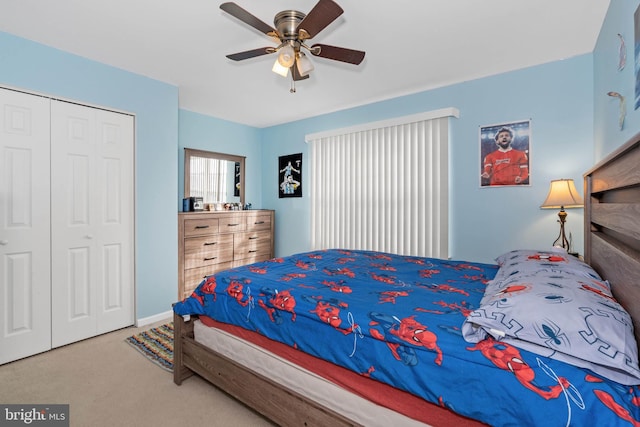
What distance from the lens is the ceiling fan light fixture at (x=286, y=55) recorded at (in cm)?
207

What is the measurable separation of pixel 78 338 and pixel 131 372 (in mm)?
913

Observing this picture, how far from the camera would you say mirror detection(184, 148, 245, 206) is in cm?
439

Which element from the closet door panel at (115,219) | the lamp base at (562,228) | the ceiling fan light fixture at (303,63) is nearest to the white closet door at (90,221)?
the closet door panel at (115,219)

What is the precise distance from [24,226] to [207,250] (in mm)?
1847

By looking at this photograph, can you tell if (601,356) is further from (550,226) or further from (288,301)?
(550,226)

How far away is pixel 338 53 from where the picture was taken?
7.09ft

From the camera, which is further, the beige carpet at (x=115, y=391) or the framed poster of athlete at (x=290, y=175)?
the framed poster of athlete at (x=290, y=175)

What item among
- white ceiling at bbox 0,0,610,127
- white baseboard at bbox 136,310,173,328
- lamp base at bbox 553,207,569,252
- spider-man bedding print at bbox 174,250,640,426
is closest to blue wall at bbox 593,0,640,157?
white ceiling at bbox 0,0,610,127

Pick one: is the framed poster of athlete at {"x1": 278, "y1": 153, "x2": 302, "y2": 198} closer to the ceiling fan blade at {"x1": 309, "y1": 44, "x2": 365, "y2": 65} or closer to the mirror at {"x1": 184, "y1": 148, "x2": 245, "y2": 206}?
the mirror at {"x1": 184, "y1": 148, "x2": 245, "y2": 206}

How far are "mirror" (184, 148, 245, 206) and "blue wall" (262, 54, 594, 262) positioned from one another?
7.93ft

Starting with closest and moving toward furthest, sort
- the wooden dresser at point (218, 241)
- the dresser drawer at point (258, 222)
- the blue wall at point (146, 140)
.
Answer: the blue wall at point (146, 140) < the wooden dresser at point (218, 241) < the dresser drawer at point (258, 222)

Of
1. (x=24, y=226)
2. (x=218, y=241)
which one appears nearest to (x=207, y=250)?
(x=218, y=241)

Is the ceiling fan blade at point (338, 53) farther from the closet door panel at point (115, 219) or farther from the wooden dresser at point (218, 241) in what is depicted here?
the wooden dresser at point (218, 241)

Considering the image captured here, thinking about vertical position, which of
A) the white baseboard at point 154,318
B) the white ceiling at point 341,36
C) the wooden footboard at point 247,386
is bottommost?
the white baseboard at point 154,318
